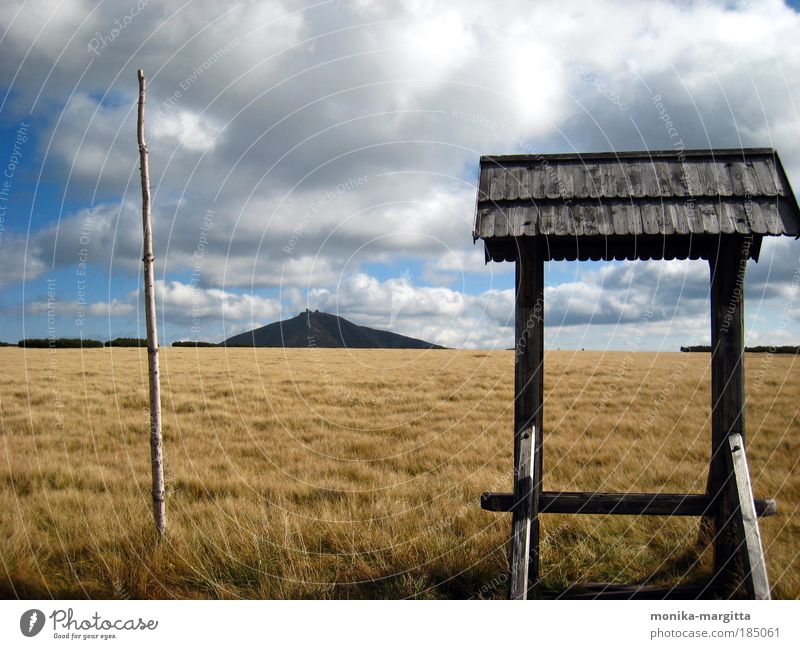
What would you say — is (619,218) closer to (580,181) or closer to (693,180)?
(580,181)

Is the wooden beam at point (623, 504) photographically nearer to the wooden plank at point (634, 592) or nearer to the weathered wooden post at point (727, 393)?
the weathered wooden post at point (727, 393)

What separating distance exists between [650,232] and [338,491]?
588cm

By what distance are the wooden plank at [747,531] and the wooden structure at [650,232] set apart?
2 cm

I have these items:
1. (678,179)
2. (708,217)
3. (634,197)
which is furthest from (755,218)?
(634,197)

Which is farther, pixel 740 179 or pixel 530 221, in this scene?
pixel 740 179

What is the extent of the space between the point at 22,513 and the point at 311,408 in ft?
33.0

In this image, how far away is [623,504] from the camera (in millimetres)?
5234

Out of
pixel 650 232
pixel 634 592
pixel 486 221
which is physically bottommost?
pixel 634 592

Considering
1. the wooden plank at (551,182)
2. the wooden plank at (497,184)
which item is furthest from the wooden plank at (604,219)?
the wooden plank at (497,184)

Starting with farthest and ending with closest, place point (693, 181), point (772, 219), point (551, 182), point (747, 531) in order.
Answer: point (551, 182)
point (693, 181)
point (772, 219)
point (747, 531)

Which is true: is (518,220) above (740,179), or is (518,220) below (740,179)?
below

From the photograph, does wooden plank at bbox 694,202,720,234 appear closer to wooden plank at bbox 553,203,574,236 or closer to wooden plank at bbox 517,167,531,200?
wooden plank at bbox 553,203,574,236

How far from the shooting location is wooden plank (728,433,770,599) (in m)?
4.18

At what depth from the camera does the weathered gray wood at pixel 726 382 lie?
5.18 m
